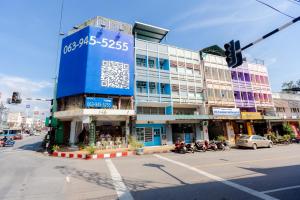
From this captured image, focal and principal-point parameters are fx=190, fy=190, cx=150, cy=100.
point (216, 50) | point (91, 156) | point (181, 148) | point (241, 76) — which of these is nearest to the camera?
point (91, 156)

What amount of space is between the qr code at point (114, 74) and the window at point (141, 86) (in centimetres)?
171

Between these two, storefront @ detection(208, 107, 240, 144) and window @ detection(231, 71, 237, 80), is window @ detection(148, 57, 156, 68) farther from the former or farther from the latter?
window @ detection(231, 71, 237, 80)

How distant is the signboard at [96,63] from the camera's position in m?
20.0

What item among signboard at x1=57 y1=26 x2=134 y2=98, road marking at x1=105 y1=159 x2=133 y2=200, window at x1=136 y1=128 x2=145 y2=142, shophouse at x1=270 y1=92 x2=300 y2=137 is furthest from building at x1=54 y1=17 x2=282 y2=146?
road marking at x1=105 y1=159 x2=133 y2=200

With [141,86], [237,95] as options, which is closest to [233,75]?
[237,95]

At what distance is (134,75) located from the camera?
74.2 feet

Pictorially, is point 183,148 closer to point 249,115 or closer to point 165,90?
point 165,90

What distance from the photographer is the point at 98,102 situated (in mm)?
19125

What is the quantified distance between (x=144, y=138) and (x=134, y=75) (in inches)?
297

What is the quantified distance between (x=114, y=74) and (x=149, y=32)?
1018 cm

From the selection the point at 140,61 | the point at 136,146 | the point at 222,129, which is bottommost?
the point at 136,146

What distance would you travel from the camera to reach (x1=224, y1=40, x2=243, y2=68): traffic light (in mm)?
7980

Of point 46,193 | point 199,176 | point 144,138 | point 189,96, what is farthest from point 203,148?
point 46,193

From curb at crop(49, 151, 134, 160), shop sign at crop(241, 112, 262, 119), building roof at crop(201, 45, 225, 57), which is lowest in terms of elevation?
curb at crop(49, 151, 134, 160)
